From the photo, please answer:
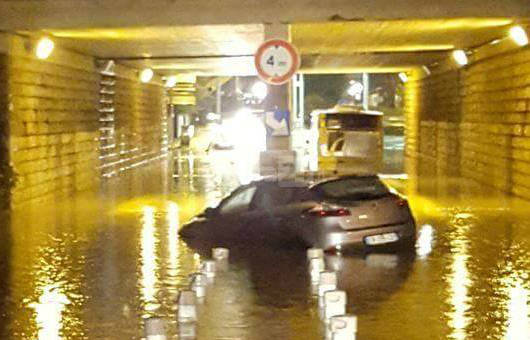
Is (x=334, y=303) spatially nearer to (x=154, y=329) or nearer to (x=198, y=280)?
(x=154, y=329)

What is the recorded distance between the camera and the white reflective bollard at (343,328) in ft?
26.8

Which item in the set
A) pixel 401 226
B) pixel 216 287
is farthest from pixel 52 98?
pixel 216 287

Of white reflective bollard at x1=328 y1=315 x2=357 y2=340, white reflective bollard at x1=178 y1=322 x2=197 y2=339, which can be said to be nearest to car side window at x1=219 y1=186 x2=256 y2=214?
white reflective bollard at x1=178 y1=322 x2=197 y2=339

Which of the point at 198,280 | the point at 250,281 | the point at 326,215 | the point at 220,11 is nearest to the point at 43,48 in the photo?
the point at 220,11

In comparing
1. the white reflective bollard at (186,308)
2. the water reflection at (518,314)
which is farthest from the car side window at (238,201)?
the white reflective bollard at (186,308)

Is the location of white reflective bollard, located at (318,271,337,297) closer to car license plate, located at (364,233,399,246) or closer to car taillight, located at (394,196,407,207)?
car license plate, located at (364,233,399,246)

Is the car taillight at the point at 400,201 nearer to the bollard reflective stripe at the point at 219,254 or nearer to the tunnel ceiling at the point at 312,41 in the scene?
the bollard reflective stripe at the point at 219,254

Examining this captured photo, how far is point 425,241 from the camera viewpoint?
16.0 metres

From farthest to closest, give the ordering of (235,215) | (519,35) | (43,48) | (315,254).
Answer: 1. (43,48)
2. (519,35)
3. (235,215)
4. (315,254)

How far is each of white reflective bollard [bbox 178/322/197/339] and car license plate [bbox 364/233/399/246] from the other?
5.18 metres

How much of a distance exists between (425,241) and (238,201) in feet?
9.54

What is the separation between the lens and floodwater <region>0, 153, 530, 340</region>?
968cm

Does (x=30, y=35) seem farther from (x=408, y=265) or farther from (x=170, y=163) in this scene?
(x=170, y=163)

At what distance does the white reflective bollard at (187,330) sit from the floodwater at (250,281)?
72 millimetres
